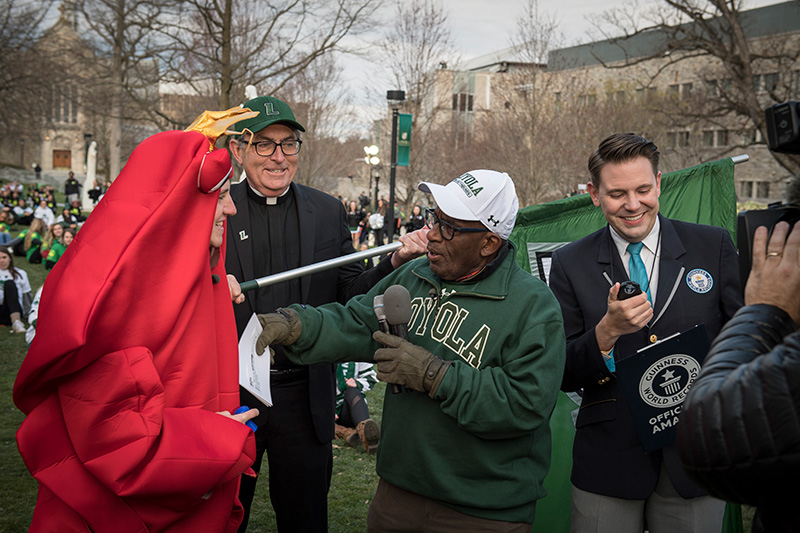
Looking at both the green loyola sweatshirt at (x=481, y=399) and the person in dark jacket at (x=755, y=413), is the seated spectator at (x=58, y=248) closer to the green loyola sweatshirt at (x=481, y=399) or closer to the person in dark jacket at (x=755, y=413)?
the green loyola sweatshirt at (x=481, y=399)

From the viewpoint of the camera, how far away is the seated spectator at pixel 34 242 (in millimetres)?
18531

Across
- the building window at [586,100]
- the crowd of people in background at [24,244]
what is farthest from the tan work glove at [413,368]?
the building window at [586,100]

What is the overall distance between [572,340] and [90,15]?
808 inches

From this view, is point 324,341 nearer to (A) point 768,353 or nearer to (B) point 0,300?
(A) point 768,353

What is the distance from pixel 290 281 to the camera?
3787 millimetres

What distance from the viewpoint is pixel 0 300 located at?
1191cm

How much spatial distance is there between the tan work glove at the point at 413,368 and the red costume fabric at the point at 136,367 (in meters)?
0.54

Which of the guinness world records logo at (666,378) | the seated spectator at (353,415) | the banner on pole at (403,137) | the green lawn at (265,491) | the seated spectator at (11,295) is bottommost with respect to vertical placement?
the green lawn at (265,491)

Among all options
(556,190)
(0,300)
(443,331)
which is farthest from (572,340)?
(556,190)

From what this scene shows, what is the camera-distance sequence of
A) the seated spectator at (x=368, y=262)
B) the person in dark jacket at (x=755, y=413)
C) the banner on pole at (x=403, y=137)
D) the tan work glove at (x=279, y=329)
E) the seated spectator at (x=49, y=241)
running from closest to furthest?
1. the person in dark jacket at (x=755, y=413)
2. the tan work glove at (x=279, y=329)
3. the seated spectator at (x=368, y=262)
4. the banner on pole at (x=403, y=137)
5. the seated spectator at (x=49, y=241)

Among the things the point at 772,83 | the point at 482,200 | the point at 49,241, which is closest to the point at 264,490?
the point at 482,200

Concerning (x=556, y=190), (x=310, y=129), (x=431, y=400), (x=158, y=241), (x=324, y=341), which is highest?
(x=310, y=129)

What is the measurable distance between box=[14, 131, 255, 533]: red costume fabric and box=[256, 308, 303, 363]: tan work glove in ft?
1.14

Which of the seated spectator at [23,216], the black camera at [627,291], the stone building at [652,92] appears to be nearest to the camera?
the black camera at [627,291]
